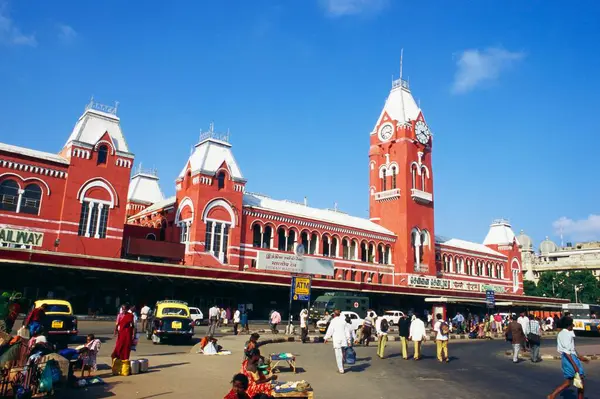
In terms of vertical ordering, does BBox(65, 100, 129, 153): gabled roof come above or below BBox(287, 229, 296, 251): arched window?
above

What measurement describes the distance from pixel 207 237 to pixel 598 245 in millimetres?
120189

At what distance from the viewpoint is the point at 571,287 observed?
89.1 meters

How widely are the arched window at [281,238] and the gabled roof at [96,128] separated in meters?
16.8

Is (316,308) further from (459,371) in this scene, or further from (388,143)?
(388,143)

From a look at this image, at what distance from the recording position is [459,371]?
53.8ft

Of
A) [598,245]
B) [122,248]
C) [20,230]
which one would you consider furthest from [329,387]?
[598,245]

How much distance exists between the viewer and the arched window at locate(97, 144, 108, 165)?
38812mm

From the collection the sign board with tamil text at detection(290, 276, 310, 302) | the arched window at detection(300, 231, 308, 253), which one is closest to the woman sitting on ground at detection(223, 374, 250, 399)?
the sign board with tamil text at detection(290, 276, 310, 302)

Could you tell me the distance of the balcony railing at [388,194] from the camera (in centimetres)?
6043

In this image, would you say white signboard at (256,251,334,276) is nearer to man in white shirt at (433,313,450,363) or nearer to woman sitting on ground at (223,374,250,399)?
man in white shirt at (433,313,450,363)

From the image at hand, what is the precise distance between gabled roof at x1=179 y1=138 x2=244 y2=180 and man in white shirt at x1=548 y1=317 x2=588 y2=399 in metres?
35.6

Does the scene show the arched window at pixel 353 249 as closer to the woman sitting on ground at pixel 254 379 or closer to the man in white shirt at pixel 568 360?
the man in white shirt at pixel 568 360

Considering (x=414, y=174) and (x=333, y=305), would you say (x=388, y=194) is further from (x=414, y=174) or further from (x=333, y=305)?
(x=333, y=305)

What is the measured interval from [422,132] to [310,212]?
63.9 feet
